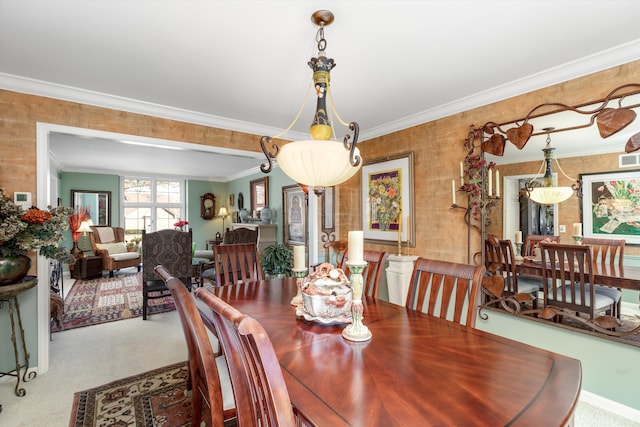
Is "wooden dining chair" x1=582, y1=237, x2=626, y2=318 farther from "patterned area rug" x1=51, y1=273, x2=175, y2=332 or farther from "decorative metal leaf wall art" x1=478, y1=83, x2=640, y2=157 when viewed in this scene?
"patterned area rug" x1=51, y1=273, x2=175, y2=332

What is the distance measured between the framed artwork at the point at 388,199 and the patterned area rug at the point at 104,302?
3.00m

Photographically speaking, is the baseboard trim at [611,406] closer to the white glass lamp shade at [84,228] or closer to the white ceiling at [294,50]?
the white ceiling at [294,50]

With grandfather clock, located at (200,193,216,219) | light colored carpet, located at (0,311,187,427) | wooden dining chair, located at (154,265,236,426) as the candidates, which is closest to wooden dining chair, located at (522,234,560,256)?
wooden dining chair, located at (154,265,236,426)

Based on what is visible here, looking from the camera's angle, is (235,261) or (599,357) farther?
(235,261)

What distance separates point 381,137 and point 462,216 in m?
1.43

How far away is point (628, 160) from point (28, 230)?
4168mm

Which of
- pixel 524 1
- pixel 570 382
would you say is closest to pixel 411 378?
pixel 570 382

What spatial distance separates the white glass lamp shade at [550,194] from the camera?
227 centimetres

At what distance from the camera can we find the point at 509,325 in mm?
2484

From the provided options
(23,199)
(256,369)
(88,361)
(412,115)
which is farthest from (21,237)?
(412,115)

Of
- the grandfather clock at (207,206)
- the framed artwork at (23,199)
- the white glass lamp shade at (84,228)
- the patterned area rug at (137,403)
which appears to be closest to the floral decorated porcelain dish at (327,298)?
the patterned area rug at (137,403)

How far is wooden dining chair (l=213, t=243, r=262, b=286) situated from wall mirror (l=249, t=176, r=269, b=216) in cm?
348

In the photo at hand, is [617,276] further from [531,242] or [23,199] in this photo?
[23,199]

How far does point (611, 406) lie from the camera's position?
6.42ft
